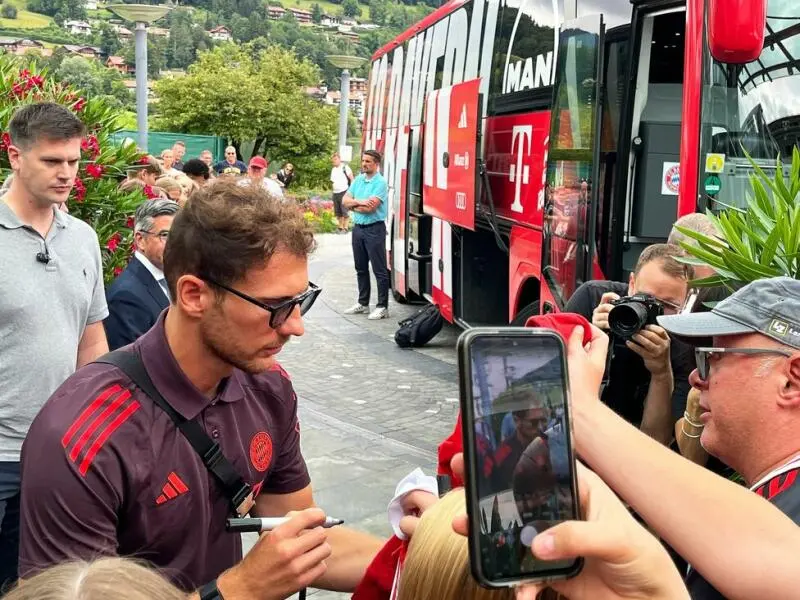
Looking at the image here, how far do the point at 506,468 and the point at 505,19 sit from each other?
7864 millimetres

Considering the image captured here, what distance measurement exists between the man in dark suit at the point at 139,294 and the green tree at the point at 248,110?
3045cm

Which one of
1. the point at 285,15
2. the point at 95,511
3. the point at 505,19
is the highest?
the point at 285,15

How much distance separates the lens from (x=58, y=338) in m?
3.52

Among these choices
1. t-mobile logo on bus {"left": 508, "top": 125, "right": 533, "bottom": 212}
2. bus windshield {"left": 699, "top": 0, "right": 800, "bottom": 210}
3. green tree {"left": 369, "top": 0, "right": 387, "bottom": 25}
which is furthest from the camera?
green tree {"left": 369, "top": 0, "right": 387, "bottom": 25}

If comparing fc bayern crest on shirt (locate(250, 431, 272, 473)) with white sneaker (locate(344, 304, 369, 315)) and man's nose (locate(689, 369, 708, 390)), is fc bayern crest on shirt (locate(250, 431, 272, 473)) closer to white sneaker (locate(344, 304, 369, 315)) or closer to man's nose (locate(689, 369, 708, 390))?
man's nose (locate(689, 369, 708, 390))

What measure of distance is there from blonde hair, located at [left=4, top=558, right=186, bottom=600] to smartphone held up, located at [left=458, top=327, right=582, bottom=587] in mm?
538

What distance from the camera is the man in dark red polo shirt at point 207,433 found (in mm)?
1981

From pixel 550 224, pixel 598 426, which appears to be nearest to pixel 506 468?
pixel 598 426

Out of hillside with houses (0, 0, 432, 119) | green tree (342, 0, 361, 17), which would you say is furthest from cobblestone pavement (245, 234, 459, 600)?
green tree (342, 0, 361, 17)

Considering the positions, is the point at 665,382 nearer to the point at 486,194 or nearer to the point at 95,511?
the point at 95,511

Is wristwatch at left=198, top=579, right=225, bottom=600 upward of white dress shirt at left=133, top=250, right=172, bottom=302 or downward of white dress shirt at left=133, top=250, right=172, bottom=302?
downward

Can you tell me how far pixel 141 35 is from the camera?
43.8ft

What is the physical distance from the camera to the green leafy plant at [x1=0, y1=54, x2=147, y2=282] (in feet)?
17.1

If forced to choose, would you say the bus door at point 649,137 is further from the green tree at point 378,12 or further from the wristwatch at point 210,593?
the green tree at point 378,12
